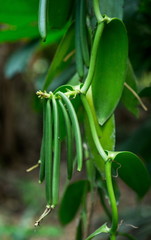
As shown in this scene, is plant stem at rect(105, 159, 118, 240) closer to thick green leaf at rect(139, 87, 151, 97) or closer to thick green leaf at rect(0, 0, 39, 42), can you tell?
thick green leaf at rect(139, 87, 151, 97)

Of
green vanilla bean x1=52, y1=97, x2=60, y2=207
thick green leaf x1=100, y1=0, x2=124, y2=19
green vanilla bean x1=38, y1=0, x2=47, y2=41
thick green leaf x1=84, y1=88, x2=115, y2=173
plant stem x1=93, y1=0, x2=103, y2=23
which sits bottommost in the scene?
thick green leaf x1=84, y1=88, x2=115, y2=173

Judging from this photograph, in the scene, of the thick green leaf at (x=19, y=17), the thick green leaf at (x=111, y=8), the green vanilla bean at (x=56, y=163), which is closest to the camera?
the green vanilla bean at (x=56, y=163)

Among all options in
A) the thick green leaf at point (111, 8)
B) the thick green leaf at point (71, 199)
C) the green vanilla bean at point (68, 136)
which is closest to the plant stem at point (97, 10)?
the thick green leaf at point (111, 8)

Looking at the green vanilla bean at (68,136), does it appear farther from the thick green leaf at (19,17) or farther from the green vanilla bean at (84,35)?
the thick green leaf at (19,17)

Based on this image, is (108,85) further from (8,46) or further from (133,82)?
(8,46)

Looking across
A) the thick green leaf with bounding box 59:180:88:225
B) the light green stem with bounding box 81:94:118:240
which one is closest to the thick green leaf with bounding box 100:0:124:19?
the light green stem with bounding box 81:94:118:240

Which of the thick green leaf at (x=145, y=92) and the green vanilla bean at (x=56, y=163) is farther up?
the green vanilla bean at (x=56, y=163)
